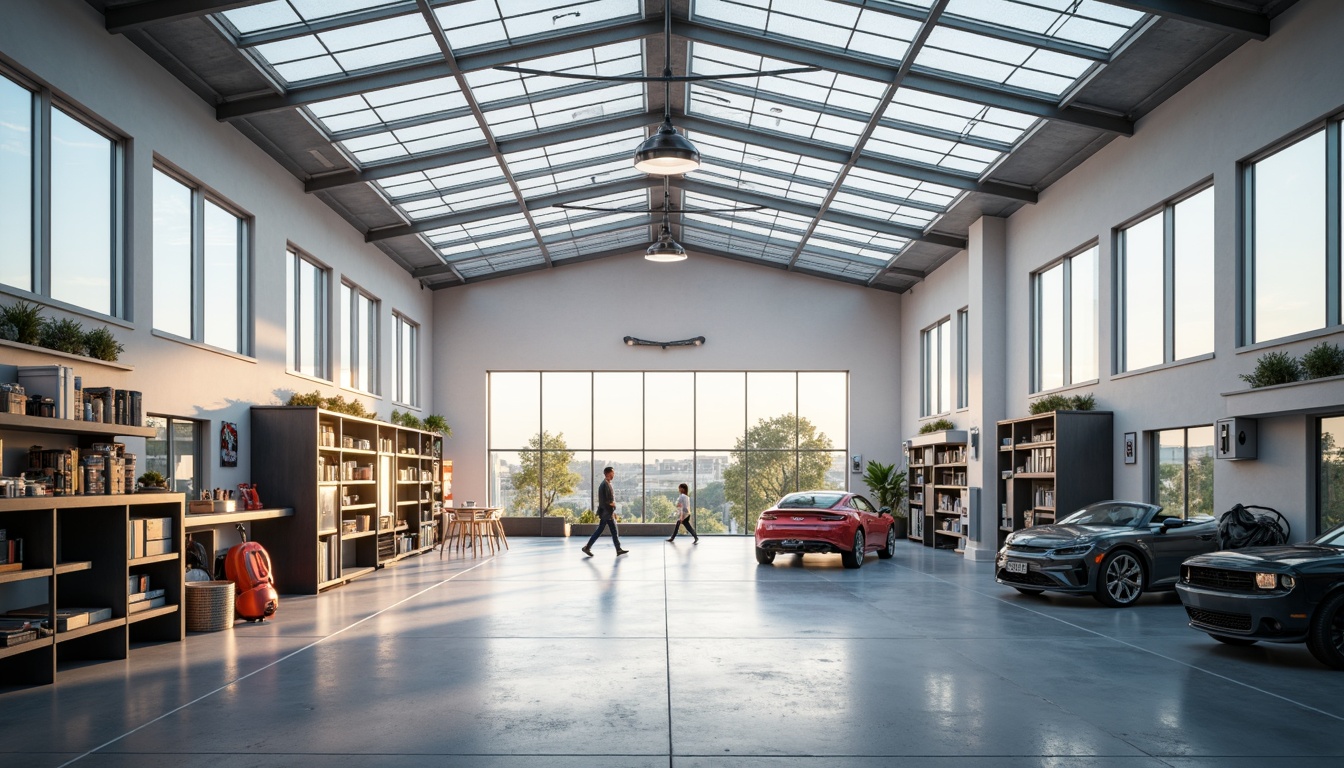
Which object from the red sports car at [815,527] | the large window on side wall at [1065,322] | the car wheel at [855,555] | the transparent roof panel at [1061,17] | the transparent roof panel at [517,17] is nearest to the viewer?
the transparent roof panel at [1061,17]

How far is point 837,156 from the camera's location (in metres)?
17.5

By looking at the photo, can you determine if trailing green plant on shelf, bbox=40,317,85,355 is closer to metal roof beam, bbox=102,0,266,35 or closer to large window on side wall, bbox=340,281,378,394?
metal roof beam, bbox=102,0,266,35

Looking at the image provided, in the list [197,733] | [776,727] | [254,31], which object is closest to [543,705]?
[776,727]

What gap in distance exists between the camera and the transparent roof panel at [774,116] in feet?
52.0

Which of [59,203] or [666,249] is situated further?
[666,249]

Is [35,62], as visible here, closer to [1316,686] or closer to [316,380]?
[316,380]

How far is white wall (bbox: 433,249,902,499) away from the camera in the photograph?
1045 inches

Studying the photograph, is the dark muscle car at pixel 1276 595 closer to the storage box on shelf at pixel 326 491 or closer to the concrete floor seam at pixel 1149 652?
the concrete floor seam at pixel 1149 652

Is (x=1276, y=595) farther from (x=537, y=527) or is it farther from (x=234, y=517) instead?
(x=537, y=527)

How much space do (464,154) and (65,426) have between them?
32.0ft

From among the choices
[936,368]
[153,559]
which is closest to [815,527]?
[936,368]

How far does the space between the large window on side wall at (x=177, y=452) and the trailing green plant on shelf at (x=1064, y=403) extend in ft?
39.4

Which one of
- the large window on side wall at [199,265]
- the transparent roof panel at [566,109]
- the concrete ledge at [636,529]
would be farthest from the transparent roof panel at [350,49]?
the concrete ledge at [636,529]

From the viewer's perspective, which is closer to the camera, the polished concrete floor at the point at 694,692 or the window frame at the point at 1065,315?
the polished concrete floor at the point at 694,692
